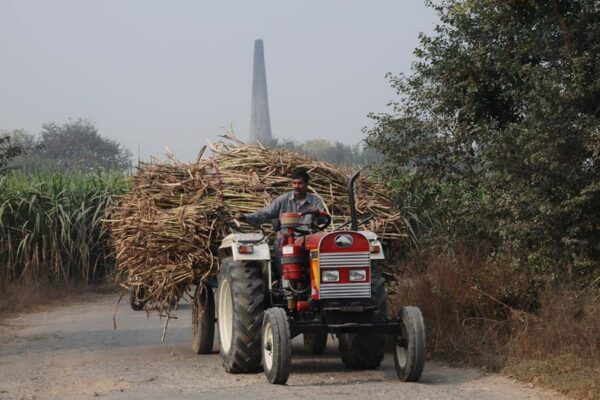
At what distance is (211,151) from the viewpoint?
12367 mm

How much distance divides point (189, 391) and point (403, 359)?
200 centimetres

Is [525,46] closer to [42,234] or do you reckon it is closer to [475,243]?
[475,243]

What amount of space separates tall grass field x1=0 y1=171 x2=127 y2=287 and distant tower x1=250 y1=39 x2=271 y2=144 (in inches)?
4277

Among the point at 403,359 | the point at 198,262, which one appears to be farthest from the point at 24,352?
the point at 403,359

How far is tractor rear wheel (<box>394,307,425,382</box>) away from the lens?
29.6 feet

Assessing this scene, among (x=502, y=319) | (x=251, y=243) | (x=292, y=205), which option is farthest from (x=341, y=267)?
(x=502, y=319)

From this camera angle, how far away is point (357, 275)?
31.1 ft

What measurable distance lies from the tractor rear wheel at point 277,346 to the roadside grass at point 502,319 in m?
2.21

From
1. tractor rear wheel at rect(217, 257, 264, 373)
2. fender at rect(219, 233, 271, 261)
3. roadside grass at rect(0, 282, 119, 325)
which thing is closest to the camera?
tractor rear wheel at rect(217, 257, 264, 373)

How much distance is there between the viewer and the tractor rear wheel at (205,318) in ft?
38.0

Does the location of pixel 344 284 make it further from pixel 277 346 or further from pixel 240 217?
pixel 240 217

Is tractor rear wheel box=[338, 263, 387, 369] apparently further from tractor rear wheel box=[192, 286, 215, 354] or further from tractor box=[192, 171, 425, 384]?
tractor rear wheel box=[192, 286, 215, 354]

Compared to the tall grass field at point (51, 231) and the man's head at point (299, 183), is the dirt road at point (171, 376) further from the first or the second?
the tall grass field at point (51, 231)

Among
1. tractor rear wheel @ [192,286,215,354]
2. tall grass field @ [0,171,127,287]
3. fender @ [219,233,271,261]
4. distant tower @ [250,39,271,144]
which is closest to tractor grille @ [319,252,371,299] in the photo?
fender @ [219,233,271,261]
